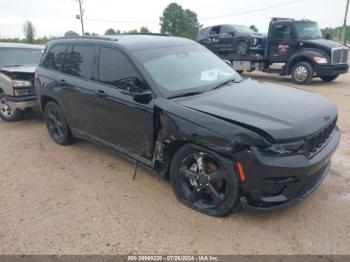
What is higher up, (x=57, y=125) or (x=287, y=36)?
(x=287, y=36)

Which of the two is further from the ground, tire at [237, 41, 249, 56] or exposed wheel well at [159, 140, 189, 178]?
tire at [237, 41, 249, 56]

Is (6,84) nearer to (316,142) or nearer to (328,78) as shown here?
(316,142)

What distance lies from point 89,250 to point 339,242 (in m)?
2.30

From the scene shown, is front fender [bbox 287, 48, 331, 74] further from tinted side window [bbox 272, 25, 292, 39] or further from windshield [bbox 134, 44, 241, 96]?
windshield [bbox 134, 44, 241, 96]

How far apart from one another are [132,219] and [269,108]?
6.02 feet

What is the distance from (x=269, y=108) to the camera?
332cm

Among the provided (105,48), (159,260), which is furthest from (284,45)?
(159,260)

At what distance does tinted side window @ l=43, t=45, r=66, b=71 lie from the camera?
17.6 feet

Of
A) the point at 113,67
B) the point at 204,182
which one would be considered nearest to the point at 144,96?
the point at 113,67

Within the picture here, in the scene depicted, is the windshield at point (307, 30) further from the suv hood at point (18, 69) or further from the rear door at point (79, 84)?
the rear door at point (79, 84)

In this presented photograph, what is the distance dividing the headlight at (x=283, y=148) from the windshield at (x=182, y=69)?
1.26 meters

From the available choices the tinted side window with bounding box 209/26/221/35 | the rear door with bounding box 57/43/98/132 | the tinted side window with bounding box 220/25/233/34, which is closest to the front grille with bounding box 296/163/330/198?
the rear door with bounding box 57/43/98/132

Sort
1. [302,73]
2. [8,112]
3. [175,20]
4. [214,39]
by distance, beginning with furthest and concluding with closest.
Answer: [175,20] → [214,39] → [302,73] → [8,112]

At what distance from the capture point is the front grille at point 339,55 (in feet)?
38.6
